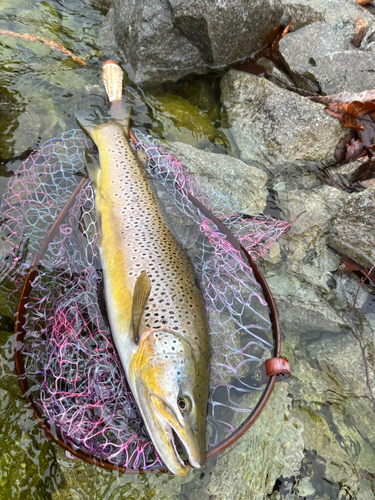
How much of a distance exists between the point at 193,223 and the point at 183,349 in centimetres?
148

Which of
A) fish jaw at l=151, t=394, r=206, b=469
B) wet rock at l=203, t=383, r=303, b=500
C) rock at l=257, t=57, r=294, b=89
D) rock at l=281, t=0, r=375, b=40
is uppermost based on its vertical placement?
rock at l=281, t=0, r=375, b=40

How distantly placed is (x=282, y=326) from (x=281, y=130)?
99.7 inches

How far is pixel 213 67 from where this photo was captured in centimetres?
471

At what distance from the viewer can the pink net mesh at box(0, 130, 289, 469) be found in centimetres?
243

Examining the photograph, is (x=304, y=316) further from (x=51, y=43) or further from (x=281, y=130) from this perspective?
(x=51, y=43)

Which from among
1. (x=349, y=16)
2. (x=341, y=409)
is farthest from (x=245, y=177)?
(x=349, y=16)

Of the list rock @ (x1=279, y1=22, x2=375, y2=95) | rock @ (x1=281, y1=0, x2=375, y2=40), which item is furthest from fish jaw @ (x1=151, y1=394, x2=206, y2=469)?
rock @ (x1=281, y1=0, x2=375, y2=40)

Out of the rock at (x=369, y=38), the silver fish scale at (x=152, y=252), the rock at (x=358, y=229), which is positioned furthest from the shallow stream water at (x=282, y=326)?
the rock at (x=369, y=38)

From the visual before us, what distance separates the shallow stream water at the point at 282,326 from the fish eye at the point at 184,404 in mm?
868

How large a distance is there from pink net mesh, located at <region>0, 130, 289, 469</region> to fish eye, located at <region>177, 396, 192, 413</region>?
0.46m

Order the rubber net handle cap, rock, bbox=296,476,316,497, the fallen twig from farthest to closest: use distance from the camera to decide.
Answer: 1. the fallen twig
2. rock, bbox=296,476,316,497
3. the rubber net handle cap

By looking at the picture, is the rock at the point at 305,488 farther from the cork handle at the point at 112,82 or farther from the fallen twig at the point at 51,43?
the fallen twig at the point at 51,43

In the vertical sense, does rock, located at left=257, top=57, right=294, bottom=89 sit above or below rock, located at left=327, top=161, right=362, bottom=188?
above

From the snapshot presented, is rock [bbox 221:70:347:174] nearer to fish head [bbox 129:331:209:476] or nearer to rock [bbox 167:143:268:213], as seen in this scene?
rock [bbox 167:143:268:213]
